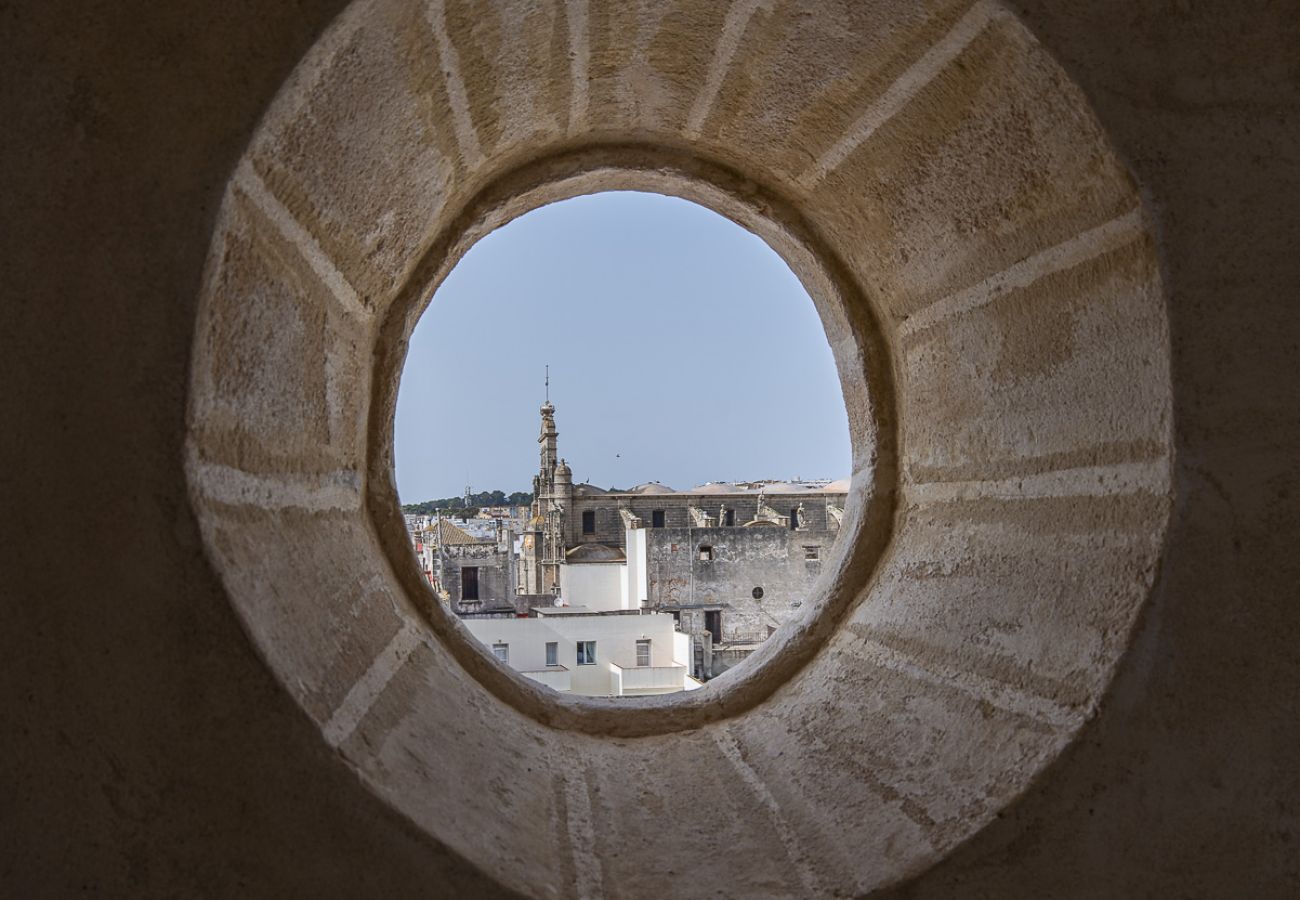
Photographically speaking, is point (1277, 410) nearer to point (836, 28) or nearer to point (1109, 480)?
point (1109, 480)

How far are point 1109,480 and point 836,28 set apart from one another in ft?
1.40

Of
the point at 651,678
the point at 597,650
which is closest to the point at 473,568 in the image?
the point at 597,650

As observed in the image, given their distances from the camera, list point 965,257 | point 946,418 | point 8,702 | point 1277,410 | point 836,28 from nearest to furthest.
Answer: point 8,702 < point 1277,410 < point 836,28 < point 965,257 < point 946,418

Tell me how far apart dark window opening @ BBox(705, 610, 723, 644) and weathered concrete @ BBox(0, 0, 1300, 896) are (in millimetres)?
11741

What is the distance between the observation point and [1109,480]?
2.44 ft

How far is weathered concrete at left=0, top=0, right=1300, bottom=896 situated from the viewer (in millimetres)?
587

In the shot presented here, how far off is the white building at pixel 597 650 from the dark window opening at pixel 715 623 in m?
2.43

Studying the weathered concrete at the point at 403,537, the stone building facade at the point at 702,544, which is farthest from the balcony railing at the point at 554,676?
the weathered concrete at the point at 403,537

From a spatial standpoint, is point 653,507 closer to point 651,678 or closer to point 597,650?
point 597,650

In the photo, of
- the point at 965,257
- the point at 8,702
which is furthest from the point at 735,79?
the point at 8,702

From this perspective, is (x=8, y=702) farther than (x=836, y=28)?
No

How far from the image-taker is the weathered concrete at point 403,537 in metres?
0.59

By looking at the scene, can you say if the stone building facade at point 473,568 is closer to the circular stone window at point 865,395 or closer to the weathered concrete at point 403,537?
the circular stone window at point 865,395

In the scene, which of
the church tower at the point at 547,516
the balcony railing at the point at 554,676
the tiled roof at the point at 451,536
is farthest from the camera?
the church tower at the point at 547,516
